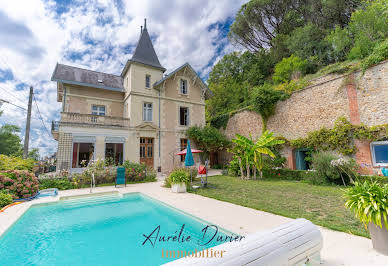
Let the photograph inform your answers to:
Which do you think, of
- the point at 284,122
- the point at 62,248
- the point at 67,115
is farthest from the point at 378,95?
the point at 67,115

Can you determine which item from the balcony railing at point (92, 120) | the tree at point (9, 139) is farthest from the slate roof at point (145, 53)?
the tree at point (9, 139)

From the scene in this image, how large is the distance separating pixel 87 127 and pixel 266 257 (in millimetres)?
13788

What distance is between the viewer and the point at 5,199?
589 cm

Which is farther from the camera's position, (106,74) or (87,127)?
(106,74)

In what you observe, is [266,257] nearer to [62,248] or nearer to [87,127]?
[62,248]

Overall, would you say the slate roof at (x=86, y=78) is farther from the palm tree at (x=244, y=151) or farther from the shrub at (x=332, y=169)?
the shrub at (x=332, y=169)

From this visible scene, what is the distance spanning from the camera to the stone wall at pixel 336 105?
29.3ft

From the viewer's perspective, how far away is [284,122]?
1322 centimetres

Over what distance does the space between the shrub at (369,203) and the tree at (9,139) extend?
156 ft

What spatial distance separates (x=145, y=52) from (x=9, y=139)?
3743 centimetres

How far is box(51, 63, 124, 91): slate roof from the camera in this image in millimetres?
13438

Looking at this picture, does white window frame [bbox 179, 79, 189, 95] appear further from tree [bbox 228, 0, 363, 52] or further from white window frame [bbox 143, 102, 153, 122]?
tree [bbox 228, 0, 363, 52]

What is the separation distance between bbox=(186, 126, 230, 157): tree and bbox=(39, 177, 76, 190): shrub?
32.6 feet

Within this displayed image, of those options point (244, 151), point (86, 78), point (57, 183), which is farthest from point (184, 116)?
point (57, 183)
